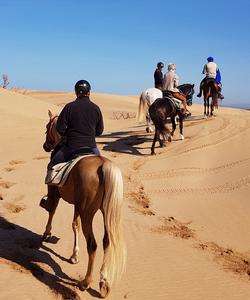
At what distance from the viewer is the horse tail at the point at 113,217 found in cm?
504

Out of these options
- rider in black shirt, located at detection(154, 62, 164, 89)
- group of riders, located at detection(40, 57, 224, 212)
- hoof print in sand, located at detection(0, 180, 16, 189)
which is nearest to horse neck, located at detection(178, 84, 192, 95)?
rider in black shirt, located at detection(154, 62, 164, 89)

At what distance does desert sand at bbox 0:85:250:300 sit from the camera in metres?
5.62

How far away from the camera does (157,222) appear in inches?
328

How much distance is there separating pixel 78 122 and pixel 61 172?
69 centimetres

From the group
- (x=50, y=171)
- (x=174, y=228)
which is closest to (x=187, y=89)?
(x=174, y=228)

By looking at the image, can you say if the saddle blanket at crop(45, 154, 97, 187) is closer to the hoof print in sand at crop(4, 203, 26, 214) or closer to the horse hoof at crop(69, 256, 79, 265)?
the horse hoof at crop(69, 256, 79, 265)

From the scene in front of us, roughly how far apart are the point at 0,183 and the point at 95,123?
5235mm

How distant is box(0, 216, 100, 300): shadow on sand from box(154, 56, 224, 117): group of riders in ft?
27.3

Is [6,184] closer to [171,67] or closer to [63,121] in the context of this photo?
[63,121]

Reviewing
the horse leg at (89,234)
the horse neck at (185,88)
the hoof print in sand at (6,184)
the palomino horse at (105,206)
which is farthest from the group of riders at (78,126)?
the horse neck at (185,88)

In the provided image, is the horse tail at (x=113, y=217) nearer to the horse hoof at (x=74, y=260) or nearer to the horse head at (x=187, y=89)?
the horse hoof at (x=74, y=260)

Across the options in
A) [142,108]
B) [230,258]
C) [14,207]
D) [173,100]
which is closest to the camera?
[230,258]

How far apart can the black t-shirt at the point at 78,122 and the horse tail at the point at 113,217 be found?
2.43ft

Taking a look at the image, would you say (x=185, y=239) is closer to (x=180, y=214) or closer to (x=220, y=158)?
(x=180, y=214)
